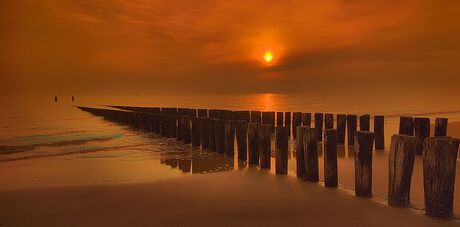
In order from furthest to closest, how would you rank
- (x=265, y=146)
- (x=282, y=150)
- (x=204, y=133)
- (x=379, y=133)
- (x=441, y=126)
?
(x=204, y=133)
(x=379, y=133)
(x=441, y=126)
(x=265, y=146)
(x=282, y=150)

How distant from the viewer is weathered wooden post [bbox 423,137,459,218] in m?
4.41

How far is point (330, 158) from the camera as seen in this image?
6191mm

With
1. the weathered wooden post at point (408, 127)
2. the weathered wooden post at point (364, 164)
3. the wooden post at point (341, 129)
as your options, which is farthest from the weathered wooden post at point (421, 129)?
the weathered wooden post at point (364, 164)

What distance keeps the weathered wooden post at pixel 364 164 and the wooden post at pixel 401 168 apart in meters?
0.49

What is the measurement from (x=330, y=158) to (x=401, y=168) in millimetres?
1392

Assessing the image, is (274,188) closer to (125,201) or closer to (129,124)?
(125,201)

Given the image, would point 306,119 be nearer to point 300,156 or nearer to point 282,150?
point 282,150

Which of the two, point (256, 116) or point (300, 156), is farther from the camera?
point (256, 116)

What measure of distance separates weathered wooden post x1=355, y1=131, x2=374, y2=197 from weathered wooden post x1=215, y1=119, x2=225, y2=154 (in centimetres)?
555

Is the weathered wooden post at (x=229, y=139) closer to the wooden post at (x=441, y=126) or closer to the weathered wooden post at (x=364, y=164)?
the weathered wooden post at (x=364, y=164)

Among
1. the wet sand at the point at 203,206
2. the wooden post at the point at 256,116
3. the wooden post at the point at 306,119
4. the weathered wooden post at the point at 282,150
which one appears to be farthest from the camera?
the wooden post at the point at 256,116

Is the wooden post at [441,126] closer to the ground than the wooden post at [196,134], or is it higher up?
higher up

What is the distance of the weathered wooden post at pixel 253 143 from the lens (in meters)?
8.45

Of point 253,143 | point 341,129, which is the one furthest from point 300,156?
point 341,129
